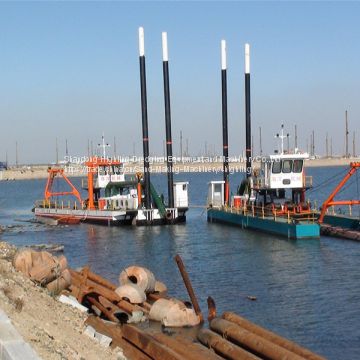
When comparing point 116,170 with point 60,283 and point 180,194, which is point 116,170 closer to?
point 180,194

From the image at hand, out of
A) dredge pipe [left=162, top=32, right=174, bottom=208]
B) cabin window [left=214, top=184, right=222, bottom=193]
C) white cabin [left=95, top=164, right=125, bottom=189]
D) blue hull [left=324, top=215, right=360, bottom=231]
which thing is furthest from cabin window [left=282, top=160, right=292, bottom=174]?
white cabin [left=95, top=164, right=125, bottom=189]

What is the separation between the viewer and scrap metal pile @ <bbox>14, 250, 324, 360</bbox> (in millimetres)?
13031

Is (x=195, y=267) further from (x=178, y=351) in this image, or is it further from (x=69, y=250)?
(x=178, y=351)

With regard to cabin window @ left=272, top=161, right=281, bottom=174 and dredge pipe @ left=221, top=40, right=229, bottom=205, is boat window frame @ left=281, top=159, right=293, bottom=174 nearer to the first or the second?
cabin window @ left=272, top=161, right=281, bottom=174

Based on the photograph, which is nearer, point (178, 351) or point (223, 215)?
point (178, 351)

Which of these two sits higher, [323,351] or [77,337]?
[77,337]

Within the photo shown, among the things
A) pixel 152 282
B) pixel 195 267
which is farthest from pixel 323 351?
pixel 195 267

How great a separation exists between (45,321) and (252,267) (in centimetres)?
1880

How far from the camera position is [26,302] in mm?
13109

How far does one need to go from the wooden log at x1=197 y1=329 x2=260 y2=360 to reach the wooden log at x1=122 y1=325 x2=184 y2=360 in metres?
1.07

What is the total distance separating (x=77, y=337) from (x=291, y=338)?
7151 mm

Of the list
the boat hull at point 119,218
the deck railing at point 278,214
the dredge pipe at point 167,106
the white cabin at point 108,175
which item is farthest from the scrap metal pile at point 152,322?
the white cabin at point 108,175

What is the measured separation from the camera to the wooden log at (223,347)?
12820mm

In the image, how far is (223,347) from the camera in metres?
13.7
